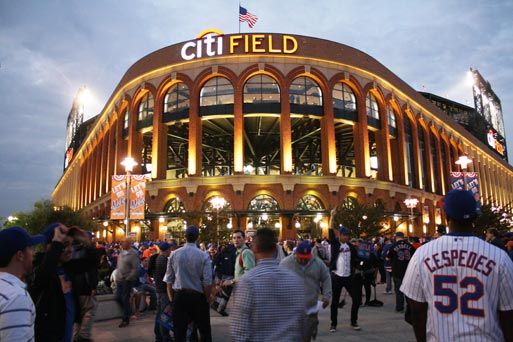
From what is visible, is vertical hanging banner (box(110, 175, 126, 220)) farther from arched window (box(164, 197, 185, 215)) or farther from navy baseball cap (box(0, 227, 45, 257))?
navy baseball cap (box(0, 227, 45, 257))

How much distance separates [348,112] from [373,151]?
1323cm

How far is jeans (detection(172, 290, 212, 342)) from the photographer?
21.1 ft

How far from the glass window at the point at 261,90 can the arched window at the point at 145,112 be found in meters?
10.6

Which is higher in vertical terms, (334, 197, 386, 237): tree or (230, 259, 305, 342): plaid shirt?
(334, 197, 386, 237): tree

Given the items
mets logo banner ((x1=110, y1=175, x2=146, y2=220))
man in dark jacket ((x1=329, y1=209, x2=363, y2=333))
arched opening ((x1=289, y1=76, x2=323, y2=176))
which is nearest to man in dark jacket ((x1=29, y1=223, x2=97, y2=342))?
man in dark jacket ((x1=329, y1=209, x2=363, y2=333))

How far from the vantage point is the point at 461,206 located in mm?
3119

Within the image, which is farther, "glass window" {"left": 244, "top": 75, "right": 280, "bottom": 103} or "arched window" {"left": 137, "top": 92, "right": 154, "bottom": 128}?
"arched window" {"left": 137, "top": 92, "right": 154, "bottom": 128}

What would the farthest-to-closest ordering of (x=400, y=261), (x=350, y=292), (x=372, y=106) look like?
1. (x=372, y=106)
2. (x=400, y=261)
3. (x=350, y=292)

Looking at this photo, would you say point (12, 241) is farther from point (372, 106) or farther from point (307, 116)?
point (372, 106)

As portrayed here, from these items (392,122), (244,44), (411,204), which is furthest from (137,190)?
(392,122)

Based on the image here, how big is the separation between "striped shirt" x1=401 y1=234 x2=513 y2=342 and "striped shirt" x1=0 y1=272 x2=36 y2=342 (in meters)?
2.60

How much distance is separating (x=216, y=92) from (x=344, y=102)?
12.9 meters

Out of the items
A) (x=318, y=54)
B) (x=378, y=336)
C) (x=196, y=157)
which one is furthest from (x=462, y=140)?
(x=378, y=336)

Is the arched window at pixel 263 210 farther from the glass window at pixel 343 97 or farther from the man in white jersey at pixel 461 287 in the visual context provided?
the man in white jersey at pixel 461 287
